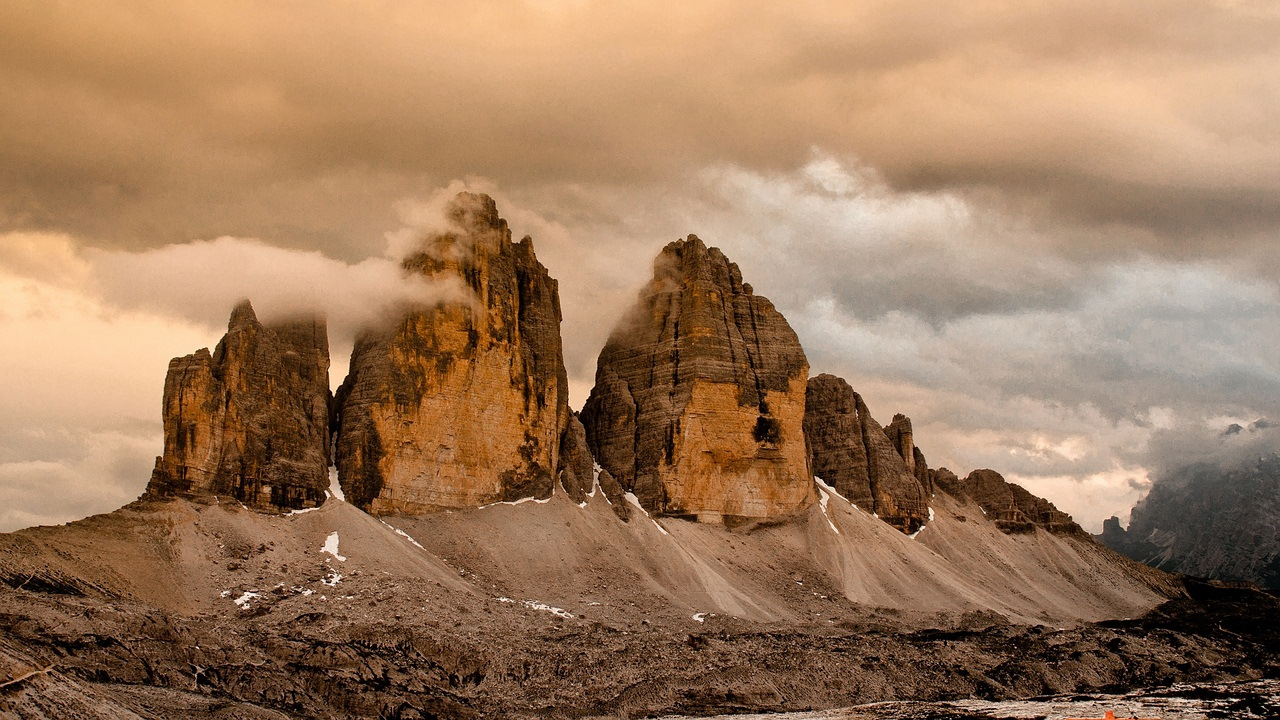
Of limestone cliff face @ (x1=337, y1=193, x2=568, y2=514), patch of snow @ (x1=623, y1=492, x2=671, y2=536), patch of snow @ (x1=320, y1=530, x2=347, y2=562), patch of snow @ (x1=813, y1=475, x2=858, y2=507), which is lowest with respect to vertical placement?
patch of snow @ (x1=320, y1=530, x2=347, y2=562)

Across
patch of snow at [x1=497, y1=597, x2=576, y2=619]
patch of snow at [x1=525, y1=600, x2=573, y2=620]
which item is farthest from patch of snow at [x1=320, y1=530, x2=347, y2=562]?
patch of snow at [x1=525, y1=600, x2=573, y2=620]

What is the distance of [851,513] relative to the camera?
5659 inches

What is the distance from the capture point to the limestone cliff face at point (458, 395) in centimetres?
11112

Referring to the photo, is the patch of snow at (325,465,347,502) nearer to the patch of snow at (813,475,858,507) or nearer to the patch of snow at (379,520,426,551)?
the patch of snow at (379,520,426,551)

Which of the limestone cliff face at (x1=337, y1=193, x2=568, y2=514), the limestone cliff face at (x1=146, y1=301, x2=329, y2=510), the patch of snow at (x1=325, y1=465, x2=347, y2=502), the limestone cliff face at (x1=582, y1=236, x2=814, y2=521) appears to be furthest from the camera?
the limestone cliff face at (x1=582, y1=236, x2=814, y2=521)

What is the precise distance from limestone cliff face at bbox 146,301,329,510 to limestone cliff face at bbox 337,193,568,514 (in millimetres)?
5700

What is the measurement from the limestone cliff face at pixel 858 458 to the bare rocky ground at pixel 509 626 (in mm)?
21983

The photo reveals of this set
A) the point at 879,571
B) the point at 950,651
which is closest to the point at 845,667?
the point at 950,651

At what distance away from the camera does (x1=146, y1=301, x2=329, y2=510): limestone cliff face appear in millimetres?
97125

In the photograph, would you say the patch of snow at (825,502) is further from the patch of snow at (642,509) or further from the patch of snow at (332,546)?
the patch of snow at (332,546)

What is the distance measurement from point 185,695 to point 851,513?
98.1 metres

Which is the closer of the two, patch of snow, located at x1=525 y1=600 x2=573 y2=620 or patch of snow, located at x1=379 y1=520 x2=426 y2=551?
patch of snow, located at x1=525 y1=600 x2=573 y2=620

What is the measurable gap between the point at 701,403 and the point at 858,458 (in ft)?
103

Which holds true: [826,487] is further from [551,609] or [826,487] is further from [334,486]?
[334,486]
